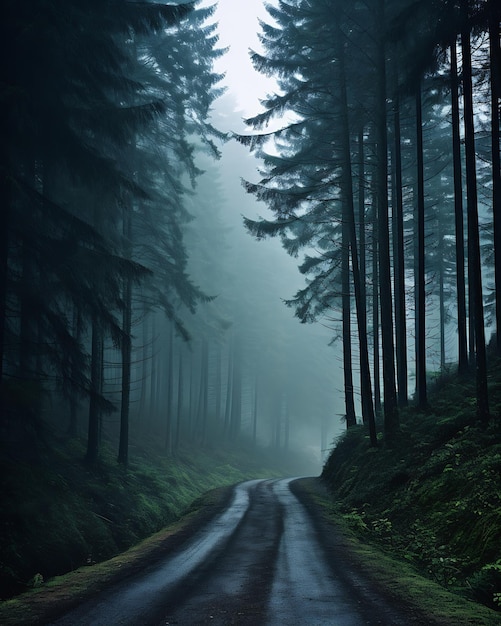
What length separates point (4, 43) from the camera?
11.3 metres

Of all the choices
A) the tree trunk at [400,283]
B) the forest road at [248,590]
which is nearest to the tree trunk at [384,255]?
the tree trunk at [400,283]

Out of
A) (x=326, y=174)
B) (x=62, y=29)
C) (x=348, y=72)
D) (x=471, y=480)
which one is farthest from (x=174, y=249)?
(x=471, y=480)

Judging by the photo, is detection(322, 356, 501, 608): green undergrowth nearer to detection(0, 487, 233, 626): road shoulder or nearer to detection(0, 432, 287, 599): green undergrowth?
detection(0, 487, 233, 626): road shoulder

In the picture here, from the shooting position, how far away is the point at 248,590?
6617 millimetres

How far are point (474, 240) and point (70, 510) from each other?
11765mm

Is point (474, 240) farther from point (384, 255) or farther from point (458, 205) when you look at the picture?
point (458, 205)

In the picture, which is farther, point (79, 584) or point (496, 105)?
point (496, 105)

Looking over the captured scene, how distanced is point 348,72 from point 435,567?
1678 centimetres

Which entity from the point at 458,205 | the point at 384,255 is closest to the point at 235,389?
the point at 384,255

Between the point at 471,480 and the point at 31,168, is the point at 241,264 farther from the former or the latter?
the point at 471,480

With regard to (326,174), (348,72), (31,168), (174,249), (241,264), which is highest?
(241,264)

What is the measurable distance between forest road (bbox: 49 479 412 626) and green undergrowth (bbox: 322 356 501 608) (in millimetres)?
1385

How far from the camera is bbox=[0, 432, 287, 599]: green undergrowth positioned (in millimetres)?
8781

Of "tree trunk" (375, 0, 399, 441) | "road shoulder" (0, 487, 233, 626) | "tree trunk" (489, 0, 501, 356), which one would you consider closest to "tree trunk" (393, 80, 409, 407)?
"tree trunk" (375, 0, 399, 441)
